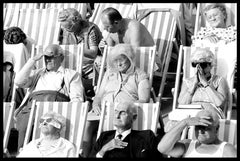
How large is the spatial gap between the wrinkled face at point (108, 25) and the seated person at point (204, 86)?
129 centimetres

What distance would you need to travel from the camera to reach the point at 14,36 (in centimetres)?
1112

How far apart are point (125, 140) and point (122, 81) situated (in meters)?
1.27

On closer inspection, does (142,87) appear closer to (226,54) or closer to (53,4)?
(226,54)

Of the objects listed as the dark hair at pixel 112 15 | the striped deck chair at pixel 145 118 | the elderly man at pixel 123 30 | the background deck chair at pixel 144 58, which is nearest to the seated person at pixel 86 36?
the elderly man at pixel 123 30

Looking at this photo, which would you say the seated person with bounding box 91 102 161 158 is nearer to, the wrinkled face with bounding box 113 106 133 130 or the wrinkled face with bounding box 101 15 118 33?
the wrinkled face with bounding box 113 106 133 130

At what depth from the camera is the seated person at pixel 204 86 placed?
949 centimetres

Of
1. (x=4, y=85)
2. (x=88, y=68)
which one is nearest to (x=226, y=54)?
(x=88, y=68)

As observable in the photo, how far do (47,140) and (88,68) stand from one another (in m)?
2.06

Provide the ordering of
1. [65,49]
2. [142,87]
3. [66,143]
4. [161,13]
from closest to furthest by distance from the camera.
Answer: [66,143] < [142,87] < [65,49] < [161,13]

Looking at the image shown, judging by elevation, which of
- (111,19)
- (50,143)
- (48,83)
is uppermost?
(111,19)

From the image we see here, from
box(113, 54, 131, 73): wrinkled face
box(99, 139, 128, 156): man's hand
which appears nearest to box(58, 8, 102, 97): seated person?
box(113, 54, 131, 73): wrinkled face

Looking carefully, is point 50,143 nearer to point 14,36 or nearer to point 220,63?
point 220,63

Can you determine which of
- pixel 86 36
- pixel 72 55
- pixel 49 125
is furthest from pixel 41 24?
pixel 49 125

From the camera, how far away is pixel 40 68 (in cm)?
1071
